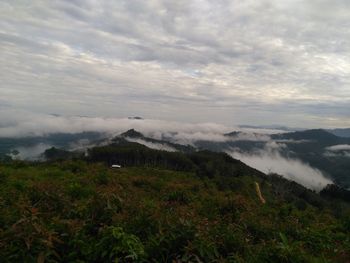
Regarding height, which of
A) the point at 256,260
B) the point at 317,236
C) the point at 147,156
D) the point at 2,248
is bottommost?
the point at 147,156

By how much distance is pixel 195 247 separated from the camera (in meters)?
6.04

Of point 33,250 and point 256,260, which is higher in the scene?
point 33,250

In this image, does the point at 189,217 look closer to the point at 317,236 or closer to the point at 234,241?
the point at 234,241

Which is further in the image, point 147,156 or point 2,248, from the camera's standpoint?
point 147,156

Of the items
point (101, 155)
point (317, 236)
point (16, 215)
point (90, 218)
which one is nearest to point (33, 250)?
point (16, 215)

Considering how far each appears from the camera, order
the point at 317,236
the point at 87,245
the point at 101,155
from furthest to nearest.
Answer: the point at 101,155 → the point at 317,236 → the point at 87,245

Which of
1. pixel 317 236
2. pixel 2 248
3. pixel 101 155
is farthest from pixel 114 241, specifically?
pixel 101 155

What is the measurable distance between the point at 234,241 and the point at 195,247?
1.24m

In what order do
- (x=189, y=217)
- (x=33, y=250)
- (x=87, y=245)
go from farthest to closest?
(x=189, y=217), (x=87, y=245), (x=33, y=250)

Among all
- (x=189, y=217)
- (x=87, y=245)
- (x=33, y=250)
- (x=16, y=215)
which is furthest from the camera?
(x=189, y=217)

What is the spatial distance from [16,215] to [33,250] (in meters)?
1.56

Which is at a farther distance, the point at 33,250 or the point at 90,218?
the point at 90,218

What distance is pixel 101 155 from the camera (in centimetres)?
10644

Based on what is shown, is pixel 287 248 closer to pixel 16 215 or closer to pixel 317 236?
pixel 317 236
